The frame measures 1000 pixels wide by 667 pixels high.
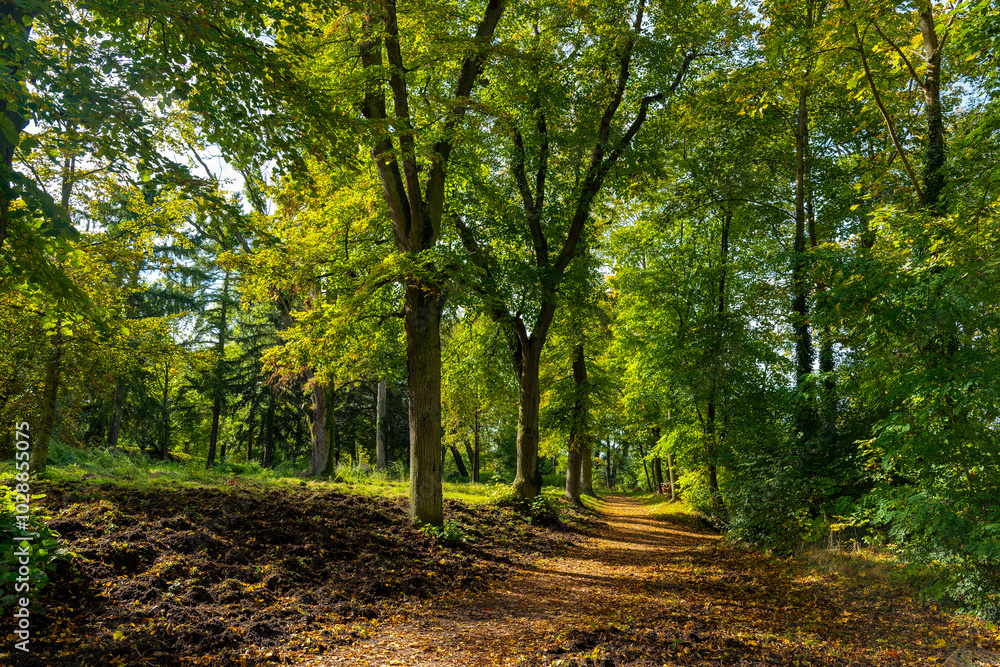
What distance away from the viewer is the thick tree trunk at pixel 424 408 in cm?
921

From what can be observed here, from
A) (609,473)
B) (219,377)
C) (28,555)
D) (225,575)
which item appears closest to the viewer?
(28,555)

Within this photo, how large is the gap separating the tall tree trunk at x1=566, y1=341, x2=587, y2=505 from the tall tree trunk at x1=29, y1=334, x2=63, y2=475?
41.5 feet

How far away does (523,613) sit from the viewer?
6.47 metres

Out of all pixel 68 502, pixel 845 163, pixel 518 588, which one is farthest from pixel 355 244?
pixel 845 163

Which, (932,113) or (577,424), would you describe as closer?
(932,113)

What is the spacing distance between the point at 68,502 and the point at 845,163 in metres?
17.1

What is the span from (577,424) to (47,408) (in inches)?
511

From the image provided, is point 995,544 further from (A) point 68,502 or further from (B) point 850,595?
(A) point 68,502

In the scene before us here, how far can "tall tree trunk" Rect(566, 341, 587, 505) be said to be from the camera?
16.9 metres

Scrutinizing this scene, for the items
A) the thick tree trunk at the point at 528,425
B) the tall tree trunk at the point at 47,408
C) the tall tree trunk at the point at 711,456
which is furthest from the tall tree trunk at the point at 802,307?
the tall tree trunk at the point at 47,408

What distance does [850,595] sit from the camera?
6703 mm

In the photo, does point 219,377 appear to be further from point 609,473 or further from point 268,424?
point 609,473

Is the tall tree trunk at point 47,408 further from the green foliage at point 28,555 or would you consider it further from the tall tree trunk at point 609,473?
the tall tree trunk at point 609,473

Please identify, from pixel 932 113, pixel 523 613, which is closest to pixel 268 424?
pixel 523 613
